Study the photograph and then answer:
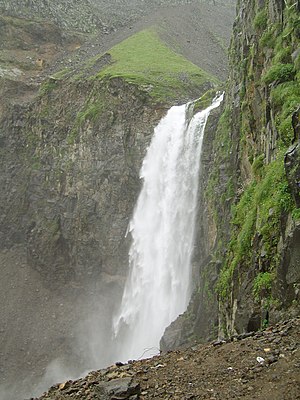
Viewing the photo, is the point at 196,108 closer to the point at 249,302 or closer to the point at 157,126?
the point at 157,126

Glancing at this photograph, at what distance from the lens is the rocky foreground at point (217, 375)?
733 cm

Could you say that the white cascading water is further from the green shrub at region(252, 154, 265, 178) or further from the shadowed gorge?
the green shrub at region(252, 154, 265, 178)

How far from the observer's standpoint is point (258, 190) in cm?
1275

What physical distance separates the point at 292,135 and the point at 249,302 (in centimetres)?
425

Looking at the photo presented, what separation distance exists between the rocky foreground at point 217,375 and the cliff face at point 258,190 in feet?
4.55

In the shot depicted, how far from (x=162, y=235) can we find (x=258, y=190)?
1833 cm

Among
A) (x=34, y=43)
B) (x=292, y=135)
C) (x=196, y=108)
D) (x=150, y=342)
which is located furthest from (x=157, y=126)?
(x=34, y=43)

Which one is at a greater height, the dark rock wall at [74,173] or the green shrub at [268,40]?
the dark rock wall at [74,173]

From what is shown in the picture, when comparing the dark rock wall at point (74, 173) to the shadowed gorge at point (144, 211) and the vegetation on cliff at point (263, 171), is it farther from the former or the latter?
the vegetation on cliff at point (263, 171)

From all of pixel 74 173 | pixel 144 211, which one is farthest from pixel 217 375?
pixel 74 173

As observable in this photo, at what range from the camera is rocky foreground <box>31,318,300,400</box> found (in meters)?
7.33

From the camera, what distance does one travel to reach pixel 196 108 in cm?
3178

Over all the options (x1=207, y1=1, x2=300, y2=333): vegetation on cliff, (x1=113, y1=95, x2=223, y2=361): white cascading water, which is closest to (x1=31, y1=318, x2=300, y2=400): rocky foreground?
(x1=207, y1=1, x2=300, y2=333): vegetation on cliff

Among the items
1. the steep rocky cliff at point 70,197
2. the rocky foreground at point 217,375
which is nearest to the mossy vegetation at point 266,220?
the rocky foreground at point 217,375
